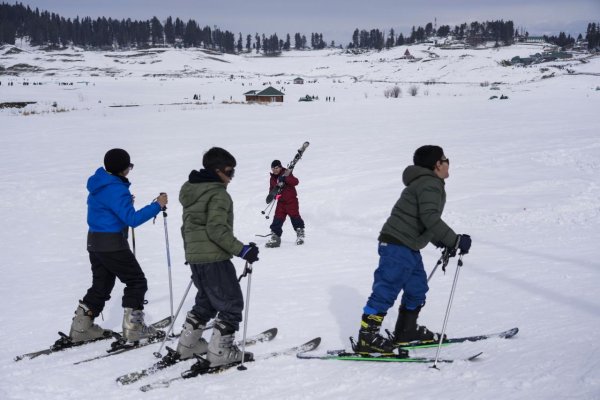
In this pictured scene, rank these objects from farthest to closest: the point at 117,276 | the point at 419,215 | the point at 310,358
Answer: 1. the point at 117,276
2. the point at 310,358
3. the point at 419,215

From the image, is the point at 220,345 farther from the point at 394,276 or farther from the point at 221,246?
the point at 394,276

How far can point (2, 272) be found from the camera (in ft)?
28.1

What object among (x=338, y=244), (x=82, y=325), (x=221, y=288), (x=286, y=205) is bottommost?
(x=338, y=244)

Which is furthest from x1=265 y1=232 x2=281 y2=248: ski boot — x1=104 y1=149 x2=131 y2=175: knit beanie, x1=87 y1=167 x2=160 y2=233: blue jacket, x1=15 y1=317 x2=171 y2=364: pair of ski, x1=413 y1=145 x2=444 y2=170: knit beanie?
x1=413 y1=145 x2=444 y2=170: knit beanie

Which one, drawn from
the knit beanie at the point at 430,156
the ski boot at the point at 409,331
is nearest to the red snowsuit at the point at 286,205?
the ski boot at the point at 409,331

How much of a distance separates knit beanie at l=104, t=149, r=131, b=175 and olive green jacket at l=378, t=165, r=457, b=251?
2.46 m

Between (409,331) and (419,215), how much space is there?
4.00 ft

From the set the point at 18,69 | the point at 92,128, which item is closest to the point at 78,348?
the point at 92,128

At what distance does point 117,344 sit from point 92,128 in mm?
22956

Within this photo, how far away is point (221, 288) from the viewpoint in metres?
4.34

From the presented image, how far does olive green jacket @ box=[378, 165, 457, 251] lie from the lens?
4.20m

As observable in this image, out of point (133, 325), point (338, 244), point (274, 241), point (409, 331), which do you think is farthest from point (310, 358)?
point (274, 241)

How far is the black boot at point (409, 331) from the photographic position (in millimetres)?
4789

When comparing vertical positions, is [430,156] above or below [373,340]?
above
